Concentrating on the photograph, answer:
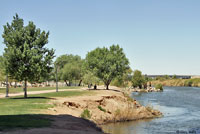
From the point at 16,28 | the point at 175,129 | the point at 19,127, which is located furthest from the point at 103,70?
the point at 19,127

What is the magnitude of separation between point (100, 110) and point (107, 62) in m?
31.9

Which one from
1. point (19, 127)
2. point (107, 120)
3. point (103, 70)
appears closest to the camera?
point (19, 127)

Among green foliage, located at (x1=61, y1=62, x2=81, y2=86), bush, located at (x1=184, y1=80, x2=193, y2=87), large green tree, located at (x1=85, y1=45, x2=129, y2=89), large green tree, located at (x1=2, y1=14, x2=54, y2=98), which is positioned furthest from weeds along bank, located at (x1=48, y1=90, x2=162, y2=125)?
bush, located at (x1=184, y1=80, x2=193, y2=87)

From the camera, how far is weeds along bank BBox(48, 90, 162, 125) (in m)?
27.4

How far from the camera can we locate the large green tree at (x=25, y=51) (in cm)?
3198

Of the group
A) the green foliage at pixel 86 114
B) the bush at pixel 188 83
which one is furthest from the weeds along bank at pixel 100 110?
the bush at pixel 188 83

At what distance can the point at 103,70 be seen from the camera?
6425 centimetres

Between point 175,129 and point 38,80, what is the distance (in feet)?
54.5

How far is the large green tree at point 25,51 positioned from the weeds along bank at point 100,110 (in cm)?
471

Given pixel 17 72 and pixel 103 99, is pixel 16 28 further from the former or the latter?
pixel 103 99

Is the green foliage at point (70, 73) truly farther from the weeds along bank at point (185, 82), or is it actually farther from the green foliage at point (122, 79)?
the weeds along bank at point (185, 82)

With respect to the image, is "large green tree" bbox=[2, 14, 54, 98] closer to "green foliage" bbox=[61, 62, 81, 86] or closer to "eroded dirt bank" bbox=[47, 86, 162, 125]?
"eroded dirt bank" bbox=[47, 86, 162, 125]

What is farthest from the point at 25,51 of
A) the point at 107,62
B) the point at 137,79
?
the point at 137,79

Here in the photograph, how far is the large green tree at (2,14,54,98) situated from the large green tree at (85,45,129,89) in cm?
2968
